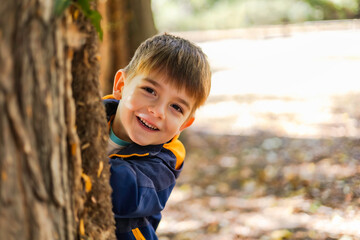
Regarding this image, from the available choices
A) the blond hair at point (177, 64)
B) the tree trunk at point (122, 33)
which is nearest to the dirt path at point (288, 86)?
the tree trunk at point (122, 33)

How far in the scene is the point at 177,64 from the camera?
2092 mm

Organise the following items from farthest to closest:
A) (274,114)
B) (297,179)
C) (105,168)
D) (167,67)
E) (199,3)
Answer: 1. (199,3)
2. (274,114)
3. (297,179)
4. (167,67)
5. (105,168)

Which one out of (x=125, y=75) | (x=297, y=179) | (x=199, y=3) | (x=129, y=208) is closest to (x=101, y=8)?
(x=297, y=179)

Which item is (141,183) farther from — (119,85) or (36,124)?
(36,124)

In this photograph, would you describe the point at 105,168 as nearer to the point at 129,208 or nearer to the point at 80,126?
the point at 80,126

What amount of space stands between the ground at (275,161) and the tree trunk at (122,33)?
1677mm

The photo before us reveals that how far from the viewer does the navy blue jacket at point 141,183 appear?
1763mm

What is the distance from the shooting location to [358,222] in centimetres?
371

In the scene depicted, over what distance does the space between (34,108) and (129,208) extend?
84 cm

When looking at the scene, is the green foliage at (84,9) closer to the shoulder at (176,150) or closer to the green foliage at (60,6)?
the green foliage at (60,6)

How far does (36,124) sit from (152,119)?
0.93 meters

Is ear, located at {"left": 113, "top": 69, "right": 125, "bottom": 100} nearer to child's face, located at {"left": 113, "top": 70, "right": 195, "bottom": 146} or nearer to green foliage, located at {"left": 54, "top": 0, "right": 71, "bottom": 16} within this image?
child's face, located at {"left": 113, "top": 70, "right": 195, "bottom": 146}

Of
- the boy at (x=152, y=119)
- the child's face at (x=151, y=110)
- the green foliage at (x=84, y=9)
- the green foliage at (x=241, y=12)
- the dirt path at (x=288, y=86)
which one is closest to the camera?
the green foliage at (x=84, y=9)

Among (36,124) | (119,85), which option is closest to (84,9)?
(36,124)
